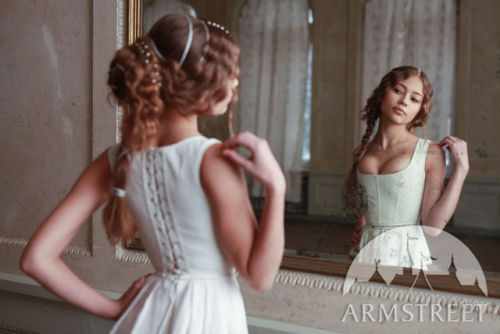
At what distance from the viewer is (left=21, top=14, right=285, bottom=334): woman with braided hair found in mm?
1071

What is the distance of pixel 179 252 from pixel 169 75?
41 centimetres

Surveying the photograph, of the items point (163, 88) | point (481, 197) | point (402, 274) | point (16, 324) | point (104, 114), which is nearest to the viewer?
point (163, 88)

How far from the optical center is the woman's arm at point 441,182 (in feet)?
5.75

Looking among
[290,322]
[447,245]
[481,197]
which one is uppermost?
[481,197]

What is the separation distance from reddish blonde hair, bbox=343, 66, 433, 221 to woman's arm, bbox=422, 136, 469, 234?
12cm

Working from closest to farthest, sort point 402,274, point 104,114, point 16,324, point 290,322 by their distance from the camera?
point 402,274 < point 290,322 < point 104,114 < point 16,324

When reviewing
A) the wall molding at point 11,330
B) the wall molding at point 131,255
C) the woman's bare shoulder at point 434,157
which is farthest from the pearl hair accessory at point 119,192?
the wall molding at point 11,330

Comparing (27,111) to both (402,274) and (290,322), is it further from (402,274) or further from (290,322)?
(402,274)

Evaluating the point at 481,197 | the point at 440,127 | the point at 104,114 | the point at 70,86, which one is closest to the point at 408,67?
the point at 440,127

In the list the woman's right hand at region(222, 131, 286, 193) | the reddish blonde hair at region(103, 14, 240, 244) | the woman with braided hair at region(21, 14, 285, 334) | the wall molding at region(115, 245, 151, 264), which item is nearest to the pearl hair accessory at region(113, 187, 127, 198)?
the woman with braided hair at region(21, 14, 285, 334)

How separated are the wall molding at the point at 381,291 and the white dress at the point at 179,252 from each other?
0.92 m

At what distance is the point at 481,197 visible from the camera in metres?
1.75

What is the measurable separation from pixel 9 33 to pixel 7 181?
2.91 feet

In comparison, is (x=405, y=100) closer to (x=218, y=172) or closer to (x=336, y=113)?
(x=336, y=113)
